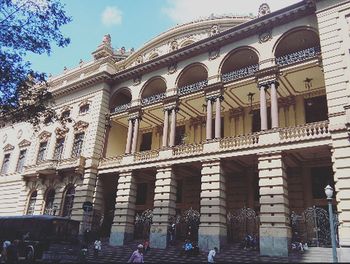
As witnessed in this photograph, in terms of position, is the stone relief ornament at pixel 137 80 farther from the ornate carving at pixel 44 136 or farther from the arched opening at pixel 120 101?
the ornate carving at pixel 44 136

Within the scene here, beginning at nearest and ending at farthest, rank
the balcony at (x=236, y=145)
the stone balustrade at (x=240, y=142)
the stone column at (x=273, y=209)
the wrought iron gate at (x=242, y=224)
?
the stone column at (x=273, y=209)
the balcony at (x=236, y=145)
the stone balustrade at (x=240, y=142)
the wrought iron gate at (x=242, y=224)

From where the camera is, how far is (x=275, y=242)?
59.1 ft

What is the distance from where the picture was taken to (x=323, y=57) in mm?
19578

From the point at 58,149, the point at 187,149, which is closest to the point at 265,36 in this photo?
the point at 187,149

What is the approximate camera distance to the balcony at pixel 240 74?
2362 cm

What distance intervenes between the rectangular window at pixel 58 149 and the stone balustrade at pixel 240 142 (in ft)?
53.9

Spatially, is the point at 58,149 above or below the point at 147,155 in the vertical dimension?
above

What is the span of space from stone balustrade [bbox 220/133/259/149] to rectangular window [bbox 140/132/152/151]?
1113cm

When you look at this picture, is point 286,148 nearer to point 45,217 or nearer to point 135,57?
point 45,217

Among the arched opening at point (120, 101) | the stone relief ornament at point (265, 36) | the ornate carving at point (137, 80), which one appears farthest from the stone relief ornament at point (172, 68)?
the stone relief ornament at point (265, 36)

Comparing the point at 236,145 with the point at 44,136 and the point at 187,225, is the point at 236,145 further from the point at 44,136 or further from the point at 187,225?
the point at 44,136

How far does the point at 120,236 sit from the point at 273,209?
1148 centimetres

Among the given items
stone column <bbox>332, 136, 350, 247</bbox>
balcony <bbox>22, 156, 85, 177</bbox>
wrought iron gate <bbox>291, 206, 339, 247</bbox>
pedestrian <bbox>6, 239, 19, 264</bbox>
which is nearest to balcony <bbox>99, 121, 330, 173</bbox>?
stone column <bbox>332, 136, 350, 247</bbox>

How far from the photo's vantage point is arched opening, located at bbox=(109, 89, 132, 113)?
30575 mm
